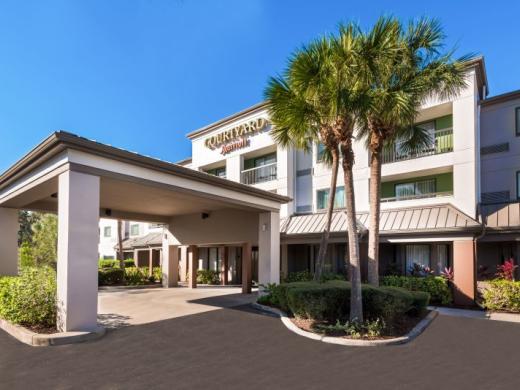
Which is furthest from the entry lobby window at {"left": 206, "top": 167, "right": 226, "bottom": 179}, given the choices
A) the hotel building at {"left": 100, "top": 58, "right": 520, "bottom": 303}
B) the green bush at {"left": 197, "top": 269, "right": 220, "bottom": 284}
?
the green bush at {"left": 197, "top": 269, "right": 220, "bottom": 284}

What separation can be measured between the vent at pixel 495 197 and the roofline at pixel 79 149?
13.3m

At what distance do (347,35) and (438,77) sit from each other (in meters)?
3.79

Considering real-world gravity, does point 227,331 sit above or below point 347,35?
below

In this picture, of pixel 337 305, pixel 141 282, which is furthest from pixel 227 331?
pixel 141 282

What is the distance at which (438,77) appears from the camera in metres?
12.8

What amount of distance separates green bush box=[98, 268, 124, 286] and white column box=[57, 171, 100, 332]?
1484 cm

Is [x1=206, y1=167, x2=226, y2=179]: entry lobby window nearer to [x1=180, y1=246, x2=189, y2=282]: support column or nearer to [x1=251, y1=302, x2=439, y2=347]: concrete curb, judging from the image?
[x1=180, y1=246, x2=189, y2=282]: support column

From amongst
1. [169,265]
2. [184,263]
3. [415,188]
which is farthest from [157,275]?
[415,188]

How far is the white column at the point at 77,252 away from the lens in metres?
8.93

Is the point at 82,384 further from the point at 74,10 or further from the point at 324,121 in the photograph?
the point at 324,121

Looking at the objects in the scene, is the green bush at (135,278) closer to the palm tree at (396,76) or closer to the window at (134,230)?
the window at (134,230)

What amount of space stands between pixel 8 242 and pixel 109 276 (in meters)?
8.99

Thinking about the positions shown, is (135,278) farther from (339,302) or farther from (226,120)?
(339,302)

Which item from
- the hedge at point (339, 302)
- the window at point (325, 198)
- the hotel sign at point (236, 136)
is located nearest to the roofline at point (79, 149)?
the hedge at point (339, 302)
